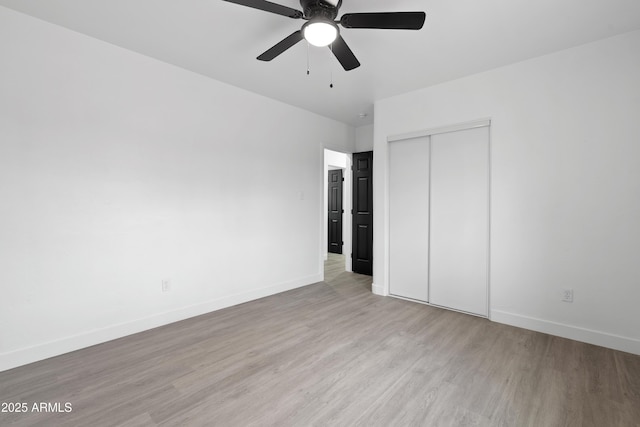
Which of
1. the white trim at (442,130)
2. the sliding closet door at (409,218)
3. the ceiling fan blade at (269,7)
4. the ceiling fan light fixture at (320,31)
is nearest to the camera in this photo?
the ceiling fan blade at (269,7)

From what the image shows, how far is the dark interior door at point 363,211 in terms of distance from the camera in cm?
496

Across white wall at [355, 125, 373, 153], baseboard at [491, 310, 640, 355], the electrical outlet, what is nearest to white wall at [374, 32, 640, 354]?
baseboard at [491, 310, 640, 355]

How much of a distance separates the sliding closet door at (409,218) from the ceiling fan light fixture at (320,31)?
7.14 feet

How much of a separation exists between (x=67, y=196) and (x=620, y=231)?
186 inches

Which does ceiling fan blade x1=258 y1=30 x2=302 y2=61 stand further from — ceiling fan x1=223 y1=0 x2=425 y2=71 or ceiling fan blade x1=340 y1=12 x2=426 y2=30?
ceiling fan blade x1=340 y1=12 x2=426 y2=30

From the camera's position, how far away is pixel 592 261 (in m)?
2.59

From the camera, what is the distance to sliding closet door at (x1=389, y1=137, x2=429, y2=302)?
366 cm

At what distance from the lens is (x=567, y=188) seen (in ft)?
8.84

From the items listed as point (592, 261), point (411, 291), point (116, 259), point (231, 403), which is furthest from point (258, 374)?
point (592, 261)

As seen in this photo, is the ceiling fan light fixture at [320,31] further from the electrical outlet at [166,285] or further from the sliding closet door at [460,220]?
the electrical outlet at [166,285]

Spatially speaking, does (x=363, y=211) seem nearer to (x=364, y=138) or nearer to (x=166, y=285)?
(x=364, y=138)

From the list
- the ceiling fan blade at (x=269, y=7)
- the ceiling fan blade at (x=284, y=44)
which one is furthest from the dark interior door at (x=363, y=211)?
the ceiling fan blade at (x=269, y=7)

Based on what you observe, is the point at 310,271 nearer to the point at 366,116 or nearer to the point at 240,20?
the point at 366,116

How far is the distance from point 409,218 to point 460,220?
0.63 metres
